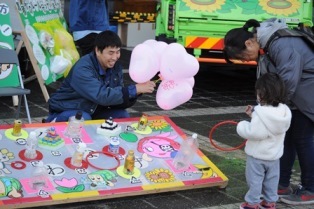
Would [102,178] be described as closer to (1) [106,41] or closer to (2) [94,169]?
(2) [94,169]

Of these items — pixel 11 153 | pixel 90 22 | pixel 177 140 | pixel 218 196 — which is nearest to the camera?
pixel 11 153

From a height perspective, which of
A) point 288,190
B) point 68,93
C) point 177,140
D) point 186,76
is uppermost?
point 186,76

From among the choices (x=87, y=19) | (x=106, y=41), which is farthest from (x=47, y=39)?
(x=106, y=41)

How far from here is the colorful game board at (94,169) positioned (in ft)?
12.1

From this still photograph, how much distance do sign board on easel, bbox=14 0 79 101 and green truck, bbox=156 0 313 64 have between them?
68.5 inches

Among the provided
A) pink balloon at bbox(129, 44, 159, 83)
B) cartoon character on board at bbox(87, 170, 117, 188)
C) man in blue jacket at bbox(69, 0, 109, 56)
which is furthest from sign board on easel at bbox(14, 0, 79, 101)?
cartoon character on board at bbox(87, 170, 117, 188)

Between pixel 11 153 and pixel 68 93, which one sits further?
pixel 68 93

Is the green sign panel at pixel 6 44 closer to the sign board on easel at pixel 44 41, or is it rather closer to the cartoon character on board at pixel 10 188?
the sign board on easel at pixel 44 41

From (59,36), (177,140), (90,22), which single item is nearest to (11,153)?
(177,140)

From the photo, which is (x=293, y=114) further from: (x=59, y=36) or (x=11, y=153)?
(x=59, y=36)

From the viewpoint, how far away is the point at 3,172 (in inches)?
148

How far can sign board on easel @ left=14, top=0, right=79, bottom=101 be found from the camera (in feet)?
22.1

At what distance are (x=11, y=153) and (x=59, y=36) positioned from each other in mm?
3628

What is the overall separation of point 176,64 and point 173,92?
0.82 feet
